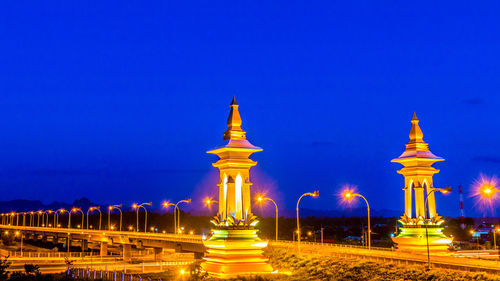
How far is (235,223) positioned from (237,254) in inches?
87.0

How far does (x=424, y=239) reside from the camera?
157 ft

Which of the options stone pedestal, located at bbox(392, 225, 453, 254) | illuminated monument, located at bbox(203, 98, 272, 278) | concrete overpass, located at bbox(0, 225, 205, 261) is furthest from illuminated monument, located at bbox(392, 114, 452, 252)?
concrete overpass, located at bbox(0, 225, 205, 261)

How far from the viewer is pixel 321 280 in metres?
40.9

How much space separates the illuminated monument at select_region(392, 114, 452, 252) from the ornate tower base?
13.6 metres

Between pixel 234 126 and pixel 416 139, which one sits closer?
pixel 234 126

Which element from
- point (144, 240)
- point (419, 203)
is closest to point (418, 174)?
point (419, 203)

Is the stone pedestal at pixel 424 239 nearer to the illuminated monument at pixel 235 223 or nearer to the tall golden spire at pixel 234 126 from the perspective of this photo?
the illuminated monument at pixel 235 223

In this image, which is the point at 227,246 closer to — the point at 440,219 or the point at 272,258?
the point at 272,258

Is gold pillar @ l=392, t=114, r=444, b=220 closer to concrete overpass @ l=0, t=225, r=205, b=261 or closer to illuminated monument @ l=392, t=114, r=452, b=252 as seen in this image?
illuminated monument @ l=392, t=114, r=452, b=252

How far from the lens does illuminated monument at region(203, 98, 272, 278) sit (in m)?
41.5

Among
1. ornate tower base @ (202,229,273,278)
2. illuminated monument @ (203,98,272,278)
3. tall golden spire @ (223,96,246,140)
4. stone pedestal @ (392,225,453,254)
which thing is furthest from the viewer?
stone pedestal @ (392,225,453,254)

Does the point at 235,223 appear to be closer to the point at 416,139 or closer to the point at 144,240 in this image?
the point at 416,139

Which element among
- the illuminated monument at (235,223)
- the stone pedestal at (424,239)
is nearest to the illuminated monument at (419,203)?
the stone pedestal at (424,239)

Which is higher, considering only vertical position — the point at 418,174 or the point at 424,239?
the point at 418,174
